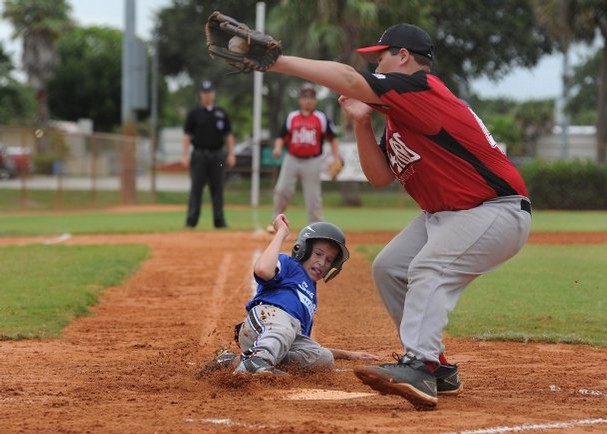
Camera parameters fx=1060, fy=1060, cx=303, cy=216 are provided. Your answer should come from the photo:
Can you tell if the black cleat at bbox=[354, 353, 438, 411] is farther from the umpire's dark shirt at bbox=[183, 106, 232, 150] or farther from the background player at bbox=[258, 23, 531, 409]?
the umpire's dark shirt at bbox=[183, 106, 232, 150]

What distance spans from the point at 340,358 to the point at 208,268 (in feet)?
19.6

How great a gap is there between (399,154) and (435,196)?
0.29 m

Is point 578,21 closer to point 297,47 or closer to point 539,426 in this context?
point 297,47

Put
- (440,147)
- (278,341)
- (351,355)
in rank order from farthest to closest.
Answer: (351,355) → (278,341) → (440,147)

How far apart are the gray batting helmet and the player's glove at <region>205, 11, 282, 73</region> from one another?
5.24ft

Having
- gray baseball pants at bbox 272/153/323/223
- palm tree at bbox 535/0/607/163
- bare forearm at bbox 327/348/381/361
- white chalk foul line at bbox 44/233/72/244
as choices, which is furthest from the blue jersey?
palm tree at bbox 535/0/607/163

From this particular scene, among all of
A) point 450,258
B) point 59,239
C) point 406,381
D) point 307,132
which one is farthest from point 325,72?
point 59,239

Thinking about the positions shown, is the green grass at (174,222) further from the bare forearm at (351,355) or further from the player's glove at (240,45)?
the player's glove at (240,45)

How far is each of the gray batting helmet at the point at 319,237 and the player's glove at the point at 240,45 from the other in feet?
5.24

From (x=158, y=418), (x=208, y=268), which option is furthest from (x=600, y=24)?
(x=158, y=418)

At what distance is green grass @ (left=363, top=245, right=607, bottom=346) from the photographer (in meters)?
8.21

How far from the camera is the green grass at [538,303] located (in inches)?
323

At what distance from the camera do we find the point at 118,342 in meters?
7.64

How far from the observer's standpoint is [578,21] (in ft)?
117
